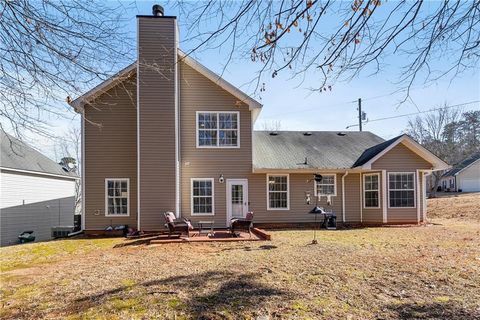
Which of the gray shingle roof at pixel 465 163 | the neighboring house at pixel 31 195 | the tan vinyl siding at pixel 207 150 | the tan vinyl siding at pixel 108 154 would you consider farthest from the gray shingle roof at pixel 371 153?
the gray shingle roof at pixel 465 163

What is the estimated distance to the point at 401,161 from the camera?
1428 cm

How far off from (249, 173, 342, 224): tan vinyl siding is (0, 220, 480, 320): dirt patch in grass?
4.62m

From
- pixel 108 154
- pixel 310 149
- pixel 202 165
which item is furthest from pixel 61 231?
pixel 310 149

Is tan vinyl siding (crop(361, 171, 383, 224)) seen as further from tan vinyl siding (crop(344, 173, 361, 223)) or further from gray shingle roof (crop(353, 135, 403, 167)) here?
gray shingle roof (crop(353, 135, 403, 167))

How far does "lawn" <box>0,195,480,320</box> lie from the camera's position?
430cm

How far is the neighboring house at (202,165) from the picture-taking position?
1257 centimetres

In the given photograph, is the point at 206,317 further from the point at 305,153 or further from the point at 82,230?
the point at 305,153

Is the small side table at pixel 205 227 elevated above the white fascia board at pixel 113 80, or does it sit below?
below

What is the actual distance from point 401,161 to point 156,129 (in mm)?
10864

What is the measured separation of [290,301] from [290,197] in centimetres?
990

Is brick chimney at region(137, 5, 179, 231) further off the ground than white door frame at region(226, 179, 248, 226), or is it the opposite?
brick chimney at region(137, 5, 179, 231)

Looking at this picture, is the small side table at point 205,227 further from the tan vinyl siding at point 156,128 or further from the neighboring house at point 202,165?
the tan vinyl siding at point 156,128

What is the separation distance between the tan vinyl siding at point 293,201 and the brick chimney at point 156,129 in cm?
356

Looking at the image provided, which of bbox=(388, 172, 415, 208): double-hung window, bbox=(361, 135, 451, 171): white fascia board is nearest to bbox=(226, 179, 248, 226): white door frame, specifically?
bbox=(361, 135, 451, 171): white fascia board
